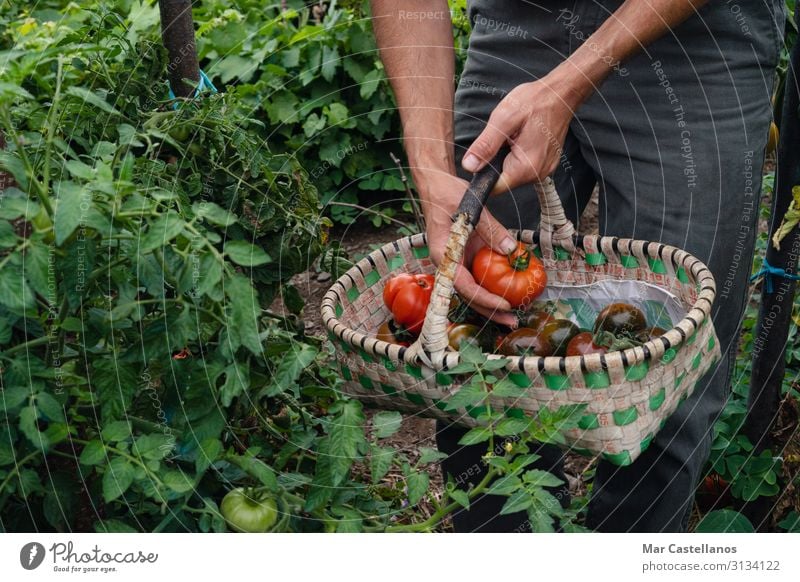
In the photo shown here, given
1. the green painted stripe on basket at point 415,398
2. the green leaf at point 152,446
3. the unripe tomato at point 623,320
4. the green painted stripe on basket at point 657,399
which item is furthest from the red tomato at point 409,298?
the green leaf at point 152,446

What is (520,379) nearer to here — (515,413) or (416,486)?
(515,413)

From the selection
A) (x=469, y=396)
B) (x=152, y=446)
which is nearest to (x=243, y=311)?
(x=152, y=446)

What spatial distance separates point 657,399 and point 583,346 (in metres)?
0.16

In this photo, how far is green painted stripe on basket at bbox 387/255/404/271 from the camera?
1.69 metres

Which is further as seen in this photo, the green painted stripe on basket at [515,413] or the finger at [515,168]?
the finger at [515,168]

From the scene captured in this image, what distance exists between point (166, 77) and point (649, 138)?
873 mm

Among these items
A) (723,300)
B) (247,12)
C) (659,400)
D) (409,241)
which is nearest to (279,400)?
(409,241)

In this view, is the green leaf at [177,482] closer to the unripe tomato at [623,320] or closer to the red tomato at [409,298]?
the red tomato at [409,298]

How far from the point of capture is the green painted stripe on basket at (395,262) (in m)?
1.69

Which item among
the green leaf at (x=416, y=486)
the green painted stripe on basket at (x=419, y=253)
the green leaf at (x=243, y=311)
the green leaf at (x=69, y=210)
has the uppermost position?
the green leaf at (x=69, y=210)

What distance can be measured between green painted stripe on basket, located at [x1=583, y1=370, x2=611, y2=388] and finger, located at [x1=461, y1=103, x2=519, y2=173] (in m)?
0.38

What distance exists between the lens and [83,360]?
1259 mm

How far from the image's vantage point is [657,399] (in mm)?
1282
